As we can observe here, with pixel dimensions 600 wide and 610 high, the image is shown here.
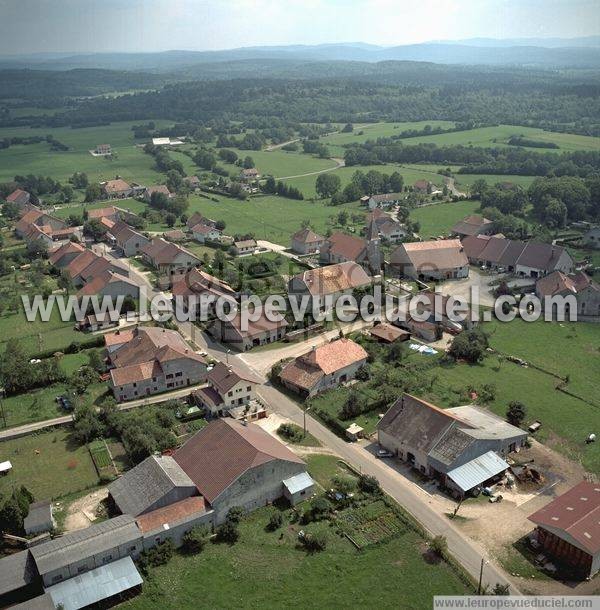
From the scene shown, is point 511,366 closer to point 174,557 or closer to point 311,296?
point 311,296

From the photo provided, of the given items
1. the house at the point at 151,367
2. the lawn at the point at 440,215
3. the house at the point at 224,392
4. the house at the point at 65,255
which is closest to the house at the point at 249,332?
the house at the point at 151,367

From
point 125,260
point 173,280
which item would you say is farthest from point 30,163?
point 173,280

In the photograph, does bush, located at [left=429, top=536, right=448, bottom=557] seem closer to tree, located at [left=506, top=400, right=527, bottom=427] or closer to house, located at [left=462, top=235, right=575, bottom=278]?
tree, located at [left=506, top=400, right=527, bottom=427]

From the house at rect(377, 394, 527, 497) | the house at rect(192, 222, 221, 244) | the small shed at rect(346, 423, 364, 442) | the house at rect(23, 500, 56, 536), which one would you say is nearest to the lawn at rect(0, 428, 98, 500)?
the house at rect(23, 500, 56, 536)

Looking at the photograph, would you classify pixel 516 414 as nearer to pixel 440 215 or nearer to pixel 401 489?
pixel 401 489

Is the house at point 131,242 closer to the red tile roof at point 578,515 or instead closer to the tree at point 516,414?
the tree at point 516,414

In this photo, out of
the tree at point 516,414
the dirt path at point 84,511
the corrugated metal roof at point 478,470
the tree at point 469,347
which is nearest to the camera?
the dirt path at point 84,511
